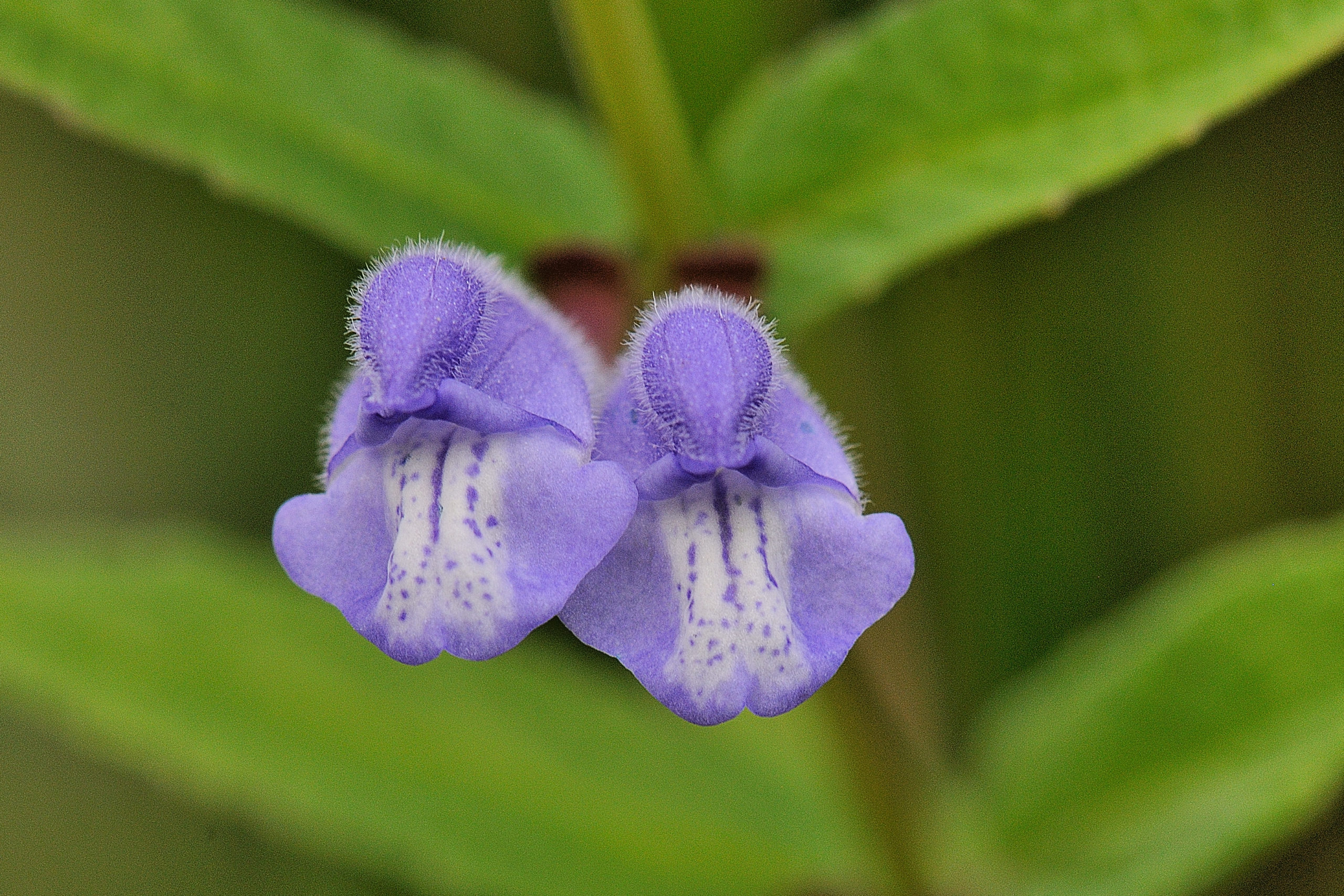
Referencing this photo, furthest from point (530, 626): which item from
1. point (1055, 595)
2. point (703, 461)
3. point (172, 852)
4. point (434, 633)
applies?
point (172, 852)

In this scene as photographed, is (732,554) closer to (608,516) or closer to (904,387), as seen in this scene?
(608,516)

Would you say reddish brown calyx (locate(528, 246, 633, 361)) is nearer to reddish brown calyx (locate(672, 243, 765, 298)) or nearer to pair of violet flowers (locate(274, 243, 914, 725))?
reddish brown calyx (locate(672, 243, 765, 298))

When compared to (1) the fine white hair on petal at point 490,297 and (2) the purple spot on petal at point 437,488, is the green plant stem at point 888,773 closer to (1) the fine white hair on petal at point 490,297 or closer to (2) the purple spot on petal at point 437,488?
(1) the fine white hair on petal at point 490,297

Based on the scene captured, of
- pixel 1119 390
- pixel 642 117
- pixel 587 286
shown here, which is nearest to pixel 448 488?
pixel 587 286

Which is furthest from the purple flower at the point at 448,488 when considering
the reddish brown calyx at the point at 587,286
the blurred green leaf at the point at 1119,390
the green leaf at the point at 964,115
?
the blurred green leaf at the point at 1119,390

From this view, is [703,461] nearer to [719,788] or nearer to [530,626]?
[530,626]
